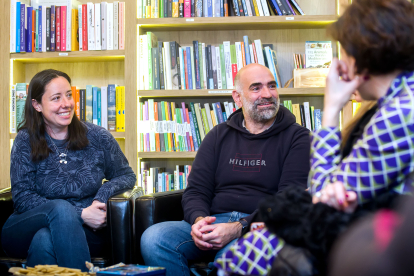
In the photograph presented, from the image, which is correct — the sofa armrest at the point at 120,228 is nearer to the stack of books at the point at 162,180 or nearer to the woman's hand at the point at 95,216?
the woman's hand at the point at 95,216

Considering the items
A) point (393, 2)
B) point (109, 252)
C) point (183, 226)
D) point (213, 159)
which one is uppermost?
point (393, 2)

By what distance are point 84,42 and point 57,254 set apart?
5.45ft

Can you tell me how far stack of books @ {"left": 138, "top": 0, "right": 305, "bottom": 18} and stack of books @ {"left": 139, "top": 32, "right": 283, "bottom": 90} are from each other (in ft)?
0.57

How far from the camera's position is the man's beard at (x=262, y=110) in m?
2.02

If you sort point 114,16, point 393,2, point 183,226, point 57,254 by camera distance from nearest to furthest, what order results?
point 393,2
point 57,254
point 183,226
point 114,16

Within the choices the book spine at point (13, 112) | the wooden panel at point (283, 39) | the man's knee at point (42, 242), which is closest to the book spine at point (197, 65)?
the wooden panel at point (283, 39)

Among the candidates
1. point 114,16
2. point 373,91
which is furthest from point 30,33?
point 373,91

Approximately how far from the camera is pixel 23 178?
1.99m

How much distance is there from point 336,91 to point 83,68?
2.48 meters

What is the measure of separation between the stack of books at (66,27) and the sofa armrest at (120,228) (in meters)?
1.38

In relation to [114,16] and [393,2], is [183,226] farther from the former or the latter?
[114,16]

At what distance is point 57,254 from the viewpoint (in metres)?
1.73

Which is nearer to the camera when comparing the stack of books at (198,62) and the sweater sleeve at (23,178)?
the sweater sleeve at (23,178)

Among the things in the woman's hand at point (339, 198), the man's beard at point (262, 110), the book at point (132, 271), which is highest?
the man's beard at point (262, 110)
